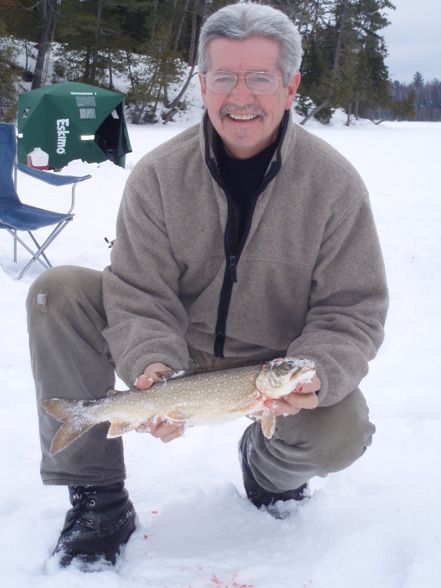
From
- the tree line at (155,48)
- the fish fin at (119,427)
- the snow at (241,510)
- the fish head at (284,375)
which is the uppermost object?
the tree line at (155,48)

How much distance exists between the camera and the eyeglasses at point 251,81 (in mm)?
2473

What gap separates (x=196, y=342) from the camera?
2719 mm

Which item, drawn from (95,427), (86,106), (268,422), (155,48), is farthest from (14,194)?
(155,48)

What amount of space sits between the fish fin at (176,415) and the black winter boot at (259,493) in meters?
0.54

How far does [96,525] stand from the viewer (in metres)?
2.26

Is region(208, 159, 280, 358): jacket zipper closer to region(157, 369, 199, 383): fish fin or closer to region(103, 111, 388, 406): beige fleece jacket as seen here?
region(103, 111, 388, 406): beige fleece jacket

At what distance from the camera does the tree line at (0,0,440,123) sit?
25891 mm

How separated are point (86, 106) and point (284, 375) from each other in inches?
583

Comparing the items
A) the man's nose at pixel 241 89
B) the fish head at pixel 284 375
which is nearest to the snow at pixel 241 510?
the fish head at pixel 284 375

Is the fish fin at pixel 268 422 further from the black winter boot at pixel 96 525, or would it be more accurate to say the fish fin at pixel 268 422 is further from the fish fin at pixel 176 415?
the black winter boot at pixel 96 525

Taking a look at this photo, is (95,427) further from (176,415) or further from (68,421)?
(176,415)

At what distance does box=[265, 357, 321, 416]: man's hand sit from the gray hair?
1423mm

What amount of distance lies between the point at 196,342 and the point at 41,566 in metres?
1.15

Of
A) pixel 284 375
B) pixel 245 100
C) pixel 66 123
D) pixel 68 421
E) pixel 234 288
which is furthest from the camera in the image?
pixel 66 123
